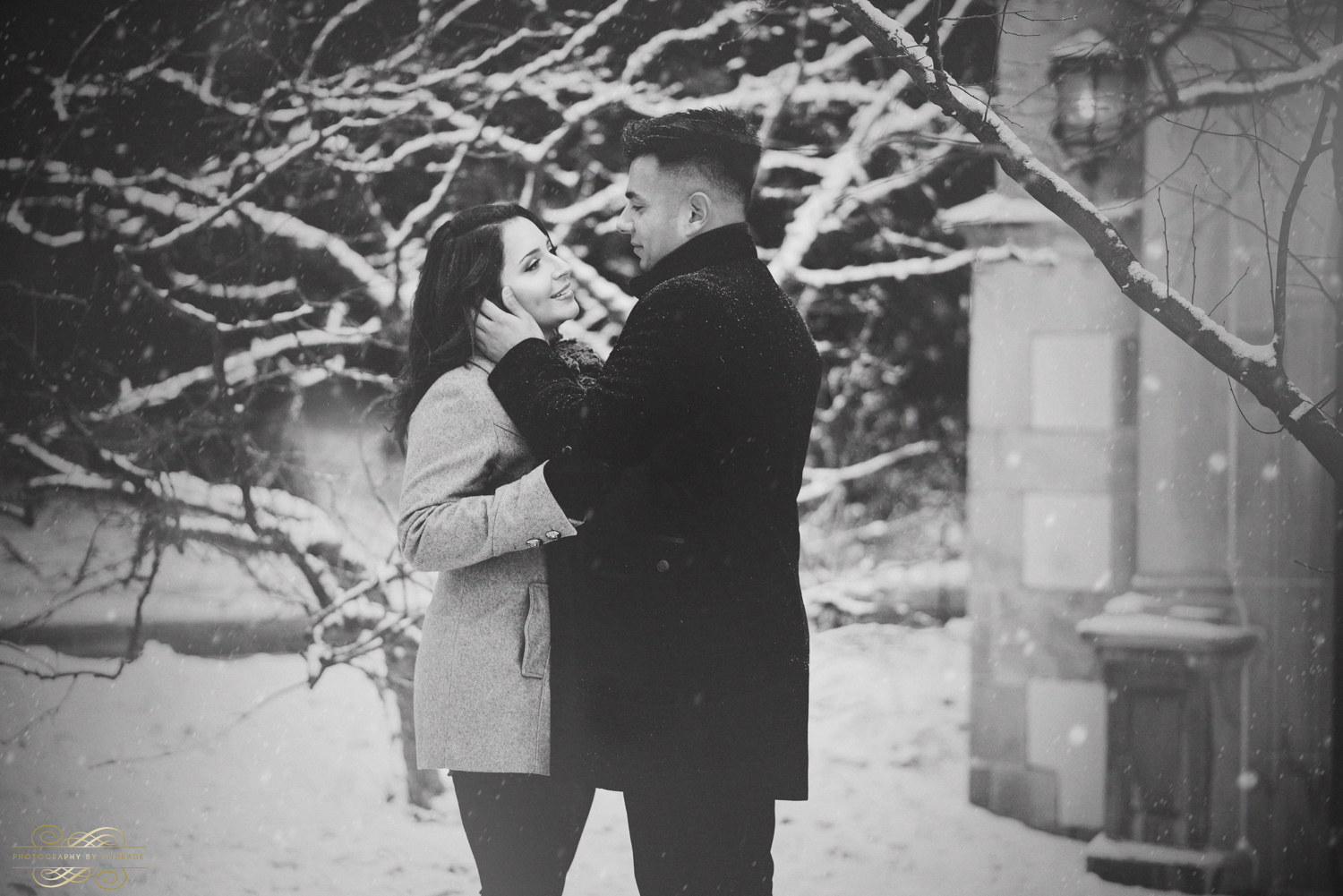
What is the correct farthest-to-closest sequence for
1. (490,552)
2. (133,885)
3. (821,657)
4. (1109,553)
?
1. (821,657)
2. (1109,553)
3. (133,885)
4. (490,552)

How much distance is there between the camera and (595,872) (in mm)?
3709

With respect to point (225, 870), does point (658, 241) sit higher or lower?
higher

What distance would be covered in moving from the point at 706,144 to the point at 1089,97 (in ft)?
7.97

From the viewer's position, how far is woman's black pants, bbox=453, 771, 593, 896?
2.04 meters

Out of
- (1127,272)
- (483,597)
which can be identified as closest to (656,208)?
(483,597)

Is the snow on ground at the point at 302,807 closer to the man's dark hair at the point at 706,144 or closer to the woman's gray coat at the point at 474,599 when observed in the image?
the woman's gray coat at the point at 474,599

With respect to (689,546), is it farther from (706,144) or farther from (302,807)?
(302,807)

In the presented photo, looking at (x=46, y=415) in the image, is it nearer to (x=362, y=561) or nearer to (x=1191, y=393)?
(x=362, y=561)

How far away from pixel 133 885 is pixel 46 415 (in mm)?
1813

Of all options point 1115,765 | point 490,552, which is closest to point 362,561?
point 490,552

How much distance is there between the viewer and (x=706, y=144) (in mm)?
2064

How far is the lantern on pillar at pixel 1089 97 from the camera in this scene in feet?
12.3

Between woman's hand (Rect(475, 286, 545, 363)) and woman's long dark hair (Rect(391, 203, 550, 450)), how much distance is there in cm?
4
